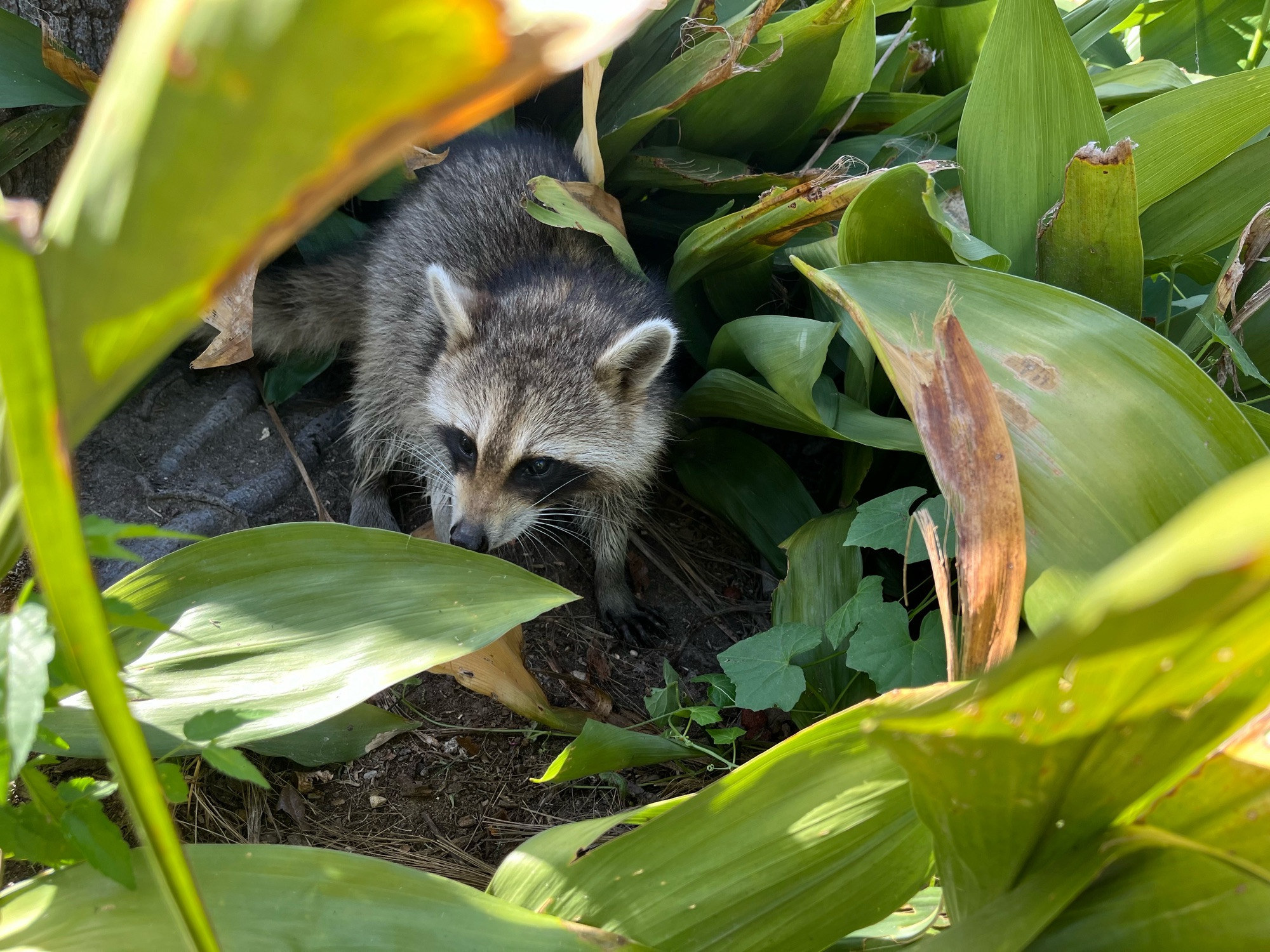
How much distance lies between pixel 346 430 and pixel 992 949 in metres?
2.72

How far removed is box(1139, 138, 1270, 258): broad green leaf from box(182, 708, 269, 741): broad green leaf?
248 cm

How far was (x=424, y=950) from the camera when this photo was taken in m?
1.16

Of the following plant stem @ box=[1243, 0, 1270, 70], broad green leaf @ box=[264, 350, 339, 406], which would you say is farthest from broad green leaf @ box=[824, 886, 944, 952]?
plant stem @ box=[1243, 0, 1270, 70]

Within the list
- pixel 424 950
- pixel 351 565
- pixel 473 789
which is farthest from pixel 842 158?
pixel 424 950

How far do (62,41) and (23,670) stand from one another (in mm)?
2546

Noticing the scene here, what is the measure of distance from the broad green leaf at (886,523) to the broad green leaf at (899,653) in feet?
0.47

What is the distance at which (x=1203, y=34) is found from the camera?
3.49 m

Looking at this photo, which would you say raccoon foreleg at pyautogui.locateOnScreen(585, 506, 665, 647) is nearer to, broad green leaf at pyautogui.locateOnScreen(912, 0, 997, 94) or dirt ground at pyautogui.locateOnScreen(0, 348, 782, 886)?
dirt ground at pyautogui.locateOnScreen(0, 348, 782, 886)

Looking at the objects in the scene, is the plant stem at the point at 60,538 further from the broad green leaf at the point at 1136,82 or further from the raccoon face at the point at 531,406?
the broad green leaf at the point at 1136,82

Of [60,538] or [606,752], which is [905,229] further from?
[60,538]

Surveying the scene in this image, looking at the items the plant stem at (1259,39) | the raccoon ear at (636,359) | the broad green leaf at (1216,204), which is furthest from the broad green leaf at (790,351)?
the plant stem at (1259,39)

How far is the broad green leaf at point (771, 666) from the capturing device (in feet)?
6.49

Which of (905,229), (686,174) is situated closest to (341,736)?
(905,229)

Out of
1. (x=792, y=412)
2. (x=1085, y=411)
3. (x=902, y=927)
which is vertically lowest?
(x=902, y=927)
